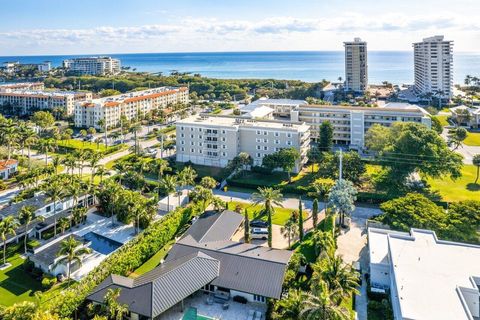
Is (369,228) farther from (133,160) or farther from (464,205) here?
(133,160)

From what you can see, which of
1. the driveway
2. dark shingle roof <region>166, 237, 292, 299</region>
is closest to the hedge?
dark shingle roof <region>166, 237, 292, 299</region>

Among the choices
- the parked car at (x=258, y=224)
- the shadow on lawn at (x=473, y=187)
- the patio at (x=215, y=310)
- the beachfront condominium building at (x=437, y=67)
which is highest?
the beachfront condominium building at (x=437, y=67)

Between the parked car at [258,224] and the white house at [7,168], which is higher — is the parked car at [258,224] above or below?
below

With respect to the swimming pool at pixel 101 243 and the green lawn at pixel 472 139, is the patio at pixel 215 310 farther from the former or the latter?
the green lawn at pixel 472 139

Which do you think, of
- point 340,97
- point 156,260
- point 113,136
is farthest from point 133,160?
point 340,97

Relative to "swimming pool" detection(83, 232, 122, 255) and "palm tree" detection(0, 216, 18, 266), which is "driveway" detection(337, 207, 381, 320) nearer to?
"swimming pool" detection(83, 232, 122, 255)

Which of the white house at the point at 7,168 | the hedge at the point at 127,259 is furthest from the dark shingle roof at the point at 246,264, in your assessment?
the white house at the point at 7,168
